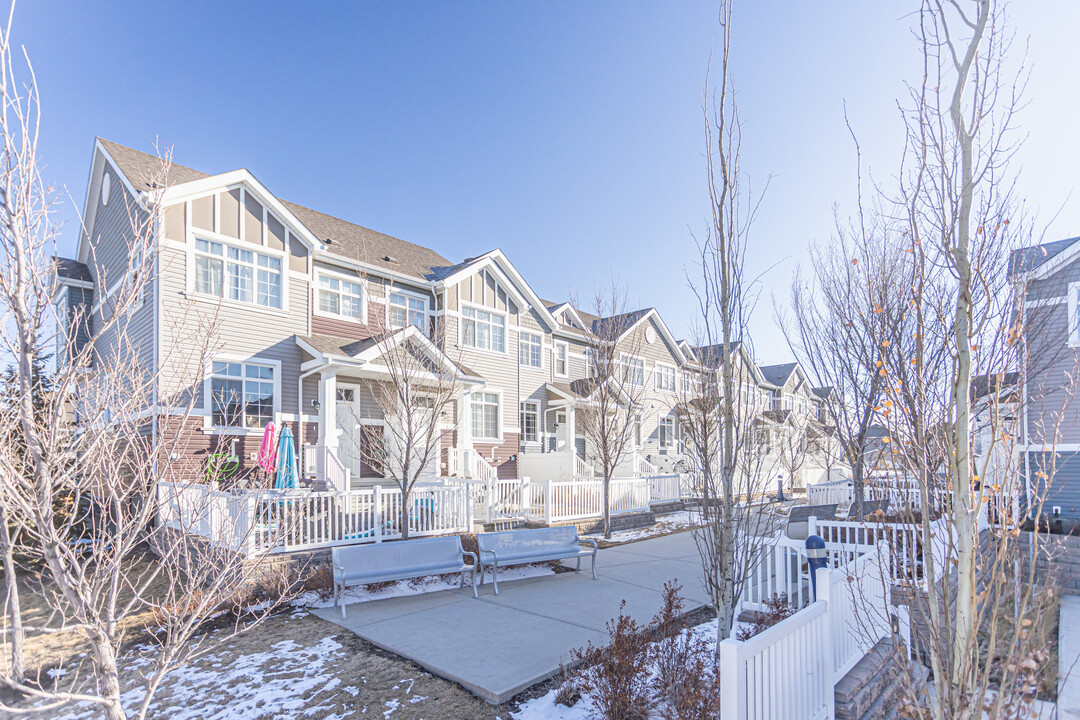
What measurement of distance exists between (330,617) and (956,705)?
6.73 m

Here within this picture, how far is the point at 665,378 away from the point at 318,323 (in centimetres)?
1743

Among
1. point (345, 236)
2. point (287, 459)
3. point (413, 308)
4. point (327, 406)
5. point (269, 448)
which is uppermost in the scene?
point (345, 236)

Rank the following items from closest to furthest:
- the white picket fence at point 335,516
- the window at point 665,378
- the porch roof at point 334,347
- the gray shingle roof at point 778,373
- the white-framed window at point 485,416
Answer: the white picket fence at point 335,516
the porch roof at point 334,347
the white-framed window at point 485,416
the window at point 665,378
the gray shingle roof at point 778,373

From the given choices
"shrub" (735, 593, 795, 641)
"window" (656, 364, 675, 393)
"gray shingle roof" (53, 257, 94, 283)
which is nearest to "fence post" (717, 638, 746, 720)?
"shrub" (735, 593, 795, 641)

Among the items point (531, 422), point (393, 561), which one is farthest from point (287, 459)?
point (531, 422)

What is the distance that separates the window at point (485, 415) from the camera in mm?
18547

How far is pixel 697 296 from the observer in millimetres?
5129

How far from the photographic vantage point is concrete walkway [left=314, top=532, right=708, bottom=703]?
5613 millimetres

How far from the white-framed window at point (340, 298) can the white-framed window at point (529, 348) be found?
6189mm

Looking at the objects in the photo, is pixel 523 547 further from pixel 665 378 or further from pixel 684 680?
pixel 665 378

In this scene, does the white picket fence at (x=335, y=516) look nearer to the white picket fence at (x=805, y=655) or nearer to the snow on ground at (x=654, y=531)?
the snow on ground at (x=654, y=531)

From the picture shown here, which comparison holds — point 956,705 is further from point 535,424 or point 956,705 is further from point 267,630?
point 535,424

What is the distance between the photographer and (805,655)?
418 centimetres

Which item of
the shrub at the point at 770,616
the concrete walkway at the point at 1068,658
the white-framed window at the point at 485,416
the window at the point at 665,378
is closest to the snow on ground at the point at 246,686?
the shrub at the point at 770,616
